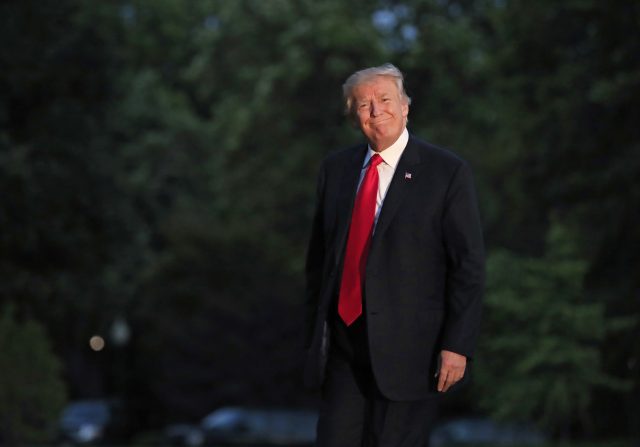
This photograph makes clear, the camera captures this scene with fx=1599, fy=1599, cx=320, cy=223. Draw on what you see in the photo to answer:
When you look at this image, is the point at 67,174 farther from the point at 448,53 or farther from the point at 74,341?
the point at 74,341

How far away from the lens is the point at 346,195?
6020 mm

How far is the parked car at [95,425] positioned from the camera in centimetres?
3997

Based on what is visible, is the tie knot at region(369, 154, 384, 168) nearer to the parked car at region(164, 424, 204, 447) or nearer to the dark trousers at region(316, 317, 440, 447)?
the dark trousers at region(316, 317, 440, 447)

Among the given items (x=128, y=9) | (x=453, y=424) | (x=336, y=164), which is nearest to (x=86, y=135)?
(x=453, y=424)

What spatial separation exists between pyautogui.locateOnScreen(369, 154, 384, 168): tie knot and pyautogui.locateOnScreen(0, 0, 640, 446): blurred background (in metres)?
15.6

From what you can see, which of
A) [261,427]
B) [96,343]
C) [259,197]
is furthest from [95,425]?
[96,343]

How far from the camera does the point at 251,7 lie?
1661 inches

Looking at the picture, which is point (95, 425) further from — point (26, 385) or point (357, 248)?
point (357, 248)

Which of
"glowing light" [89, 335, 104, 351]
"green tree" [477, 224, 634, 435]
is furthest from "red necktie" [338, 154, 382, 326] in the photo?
"glowing light" [89, 335, 104, 351]

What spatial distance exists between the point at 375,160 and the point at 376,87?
0.96ft

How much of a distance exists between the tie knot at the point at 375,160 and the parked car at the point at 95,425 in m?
34.3

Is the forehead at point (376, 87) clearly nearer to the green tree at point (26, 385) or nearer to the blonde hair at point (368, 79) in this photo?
the blonde hair at point (368, 79)

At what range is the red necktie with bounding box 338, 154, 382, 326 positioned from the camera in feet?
19.0

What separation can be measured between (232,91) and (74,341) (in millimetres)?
10255
